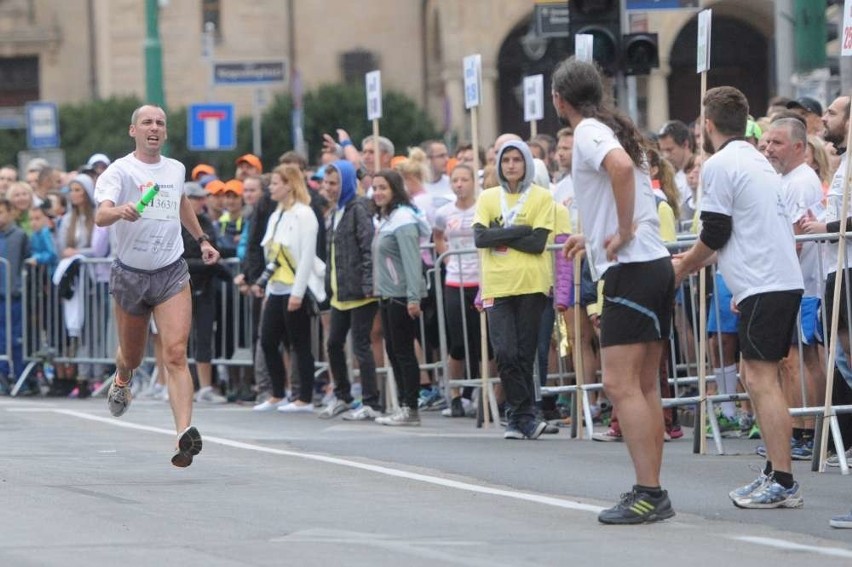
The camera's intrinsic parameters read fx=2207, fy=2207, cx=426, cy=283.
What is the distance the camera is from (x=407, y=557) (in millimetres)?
8656

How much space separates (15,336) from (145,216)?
9.58m

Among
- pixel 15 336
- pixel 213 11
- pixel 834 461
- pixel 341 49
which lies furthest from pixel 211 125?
pixel 213 11

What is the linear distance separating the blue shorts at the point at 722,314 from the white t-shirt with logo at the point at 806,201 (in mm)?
1052

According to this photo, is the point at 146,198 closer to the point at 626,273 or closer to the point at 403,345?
the point at 626,273

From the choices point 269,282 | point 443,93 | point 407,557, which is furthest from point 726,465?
point 443,93

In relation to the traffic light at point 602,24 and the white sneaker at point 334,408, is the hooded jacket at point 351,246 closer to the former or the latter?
the white sneaker at point 334,408

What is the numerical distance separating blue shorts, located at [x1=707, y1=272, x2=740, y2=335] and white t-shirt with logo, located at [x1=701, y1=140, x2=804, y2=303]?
11.0ft

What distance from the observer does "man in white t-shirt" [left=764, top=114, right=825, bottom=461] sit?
12758mm

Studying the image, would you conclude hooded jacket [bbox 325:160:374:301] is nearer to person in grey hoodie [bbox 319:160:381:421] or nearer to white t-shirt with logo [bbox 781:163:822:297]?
person in grey hoodie [bbox 319:160:381:421]

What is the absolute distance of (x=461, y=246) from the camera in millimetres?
16781

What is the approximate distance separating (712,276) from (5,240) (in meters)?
9.37

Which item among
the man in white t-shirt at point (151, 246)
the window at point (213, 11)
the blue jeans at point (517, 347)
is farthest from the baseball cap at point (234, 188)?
the window at point (213, 11)

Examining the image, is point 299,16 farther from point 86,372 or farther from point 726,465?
point 726,465

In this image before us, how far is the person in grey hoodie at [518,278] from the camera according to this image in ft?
48.0
